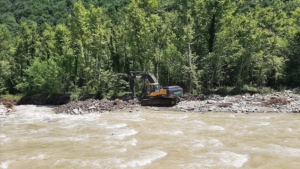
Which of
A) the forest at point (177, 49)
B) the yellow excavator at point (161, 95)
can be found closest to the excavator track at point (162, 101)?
the yellow excavator at point (161, 95)

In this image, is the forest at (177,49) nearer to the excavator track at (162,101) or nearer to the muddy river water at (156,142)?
the excavator track at (162,101)

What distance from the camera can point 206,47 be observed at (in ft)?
120

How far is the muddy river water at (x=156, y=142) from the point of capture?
11.4 meters

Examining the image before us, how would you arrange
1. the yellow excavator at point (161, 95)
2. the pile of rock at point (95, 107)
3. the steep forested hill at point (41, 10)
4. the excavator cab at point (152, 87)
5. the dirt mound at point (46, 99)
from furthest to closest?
the steep forested hill at point (41, 10)
the dirt mound at point (46, 99)
the excavator cab at point (152, 87)
the yellow excavator at point (161, 95)
the pile of rock at point (95, 107)

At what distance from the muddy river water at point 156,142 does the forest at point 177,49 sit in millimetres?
13680

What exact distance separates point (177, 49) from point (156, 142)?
22.8m

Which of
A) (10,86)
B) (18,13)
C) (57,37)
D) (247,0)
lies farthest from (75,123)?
(18,13)

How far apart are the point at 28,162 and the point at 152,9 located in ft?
89.5

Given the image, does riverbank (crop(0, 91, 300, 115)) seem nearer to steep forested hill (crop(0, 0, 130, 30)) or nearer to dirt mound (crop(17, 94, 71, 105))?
dirt mound (crop(17, 94, 71, 105))

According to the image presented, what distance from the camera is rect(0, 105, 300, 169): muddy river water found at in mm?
11438

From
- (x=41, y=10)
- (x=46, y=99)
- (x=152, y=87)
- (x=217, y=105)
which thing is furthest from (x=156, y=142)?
(x=41, y=10)

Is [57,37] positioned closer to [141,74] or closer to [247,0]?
[141,74]

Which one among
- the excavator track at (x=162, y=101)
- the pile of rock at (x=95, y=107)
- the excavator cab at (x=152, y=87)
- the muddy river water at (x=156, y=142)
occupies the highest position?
the excavator cab at (x=152, y=87)

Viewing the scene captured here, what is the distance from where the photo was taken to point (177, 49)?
3609 centimetres
